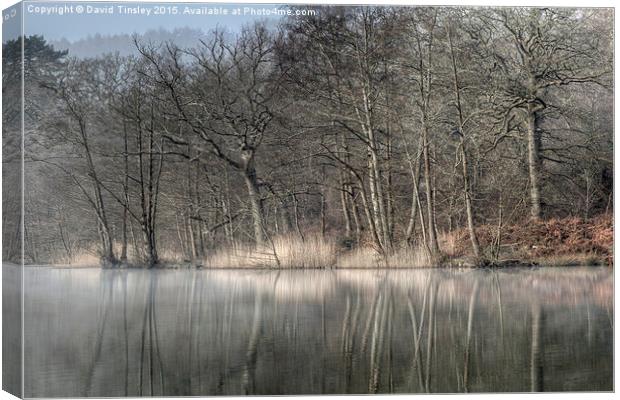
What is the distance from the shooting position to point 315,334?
1021cm

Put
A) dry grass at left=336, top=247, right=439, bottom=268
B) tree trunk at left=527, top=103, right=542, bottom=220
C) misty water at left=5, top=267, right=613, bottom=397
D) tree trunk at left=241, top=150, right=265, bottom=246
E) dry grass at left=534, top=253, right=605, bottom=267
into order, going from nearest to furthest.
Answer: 1. misty water at left=5, top=267, right=613, bottom=397
2. dry grass at left=534, top=253, right=605, bottom=267
3. dry grass at left=336, top=247, right=439, bottom=268
4. tree trunk at left=241, top=150, right=265, bottom=246
5. tree trunk at left=527, top=103, right=542, bottom=220

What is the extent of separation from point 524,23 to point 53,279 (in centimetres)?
554

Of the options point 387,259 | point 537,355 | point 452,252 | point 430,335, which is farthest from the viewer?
point 387,259

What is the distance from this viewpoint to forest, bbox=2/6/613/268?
40.5ft

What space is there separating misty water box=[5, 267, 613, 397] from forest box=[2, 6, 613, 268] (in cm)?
66

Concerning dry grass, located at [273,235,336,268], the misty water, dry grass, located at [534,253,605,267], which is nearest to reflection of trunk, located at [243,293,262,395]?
the misty water

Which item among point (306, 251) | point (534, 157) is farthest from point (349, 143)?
point (534, 157)

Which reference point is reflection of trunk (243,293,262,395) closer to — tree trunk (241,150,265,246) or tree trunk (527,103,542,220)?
tree trunk (241,150,265,246)

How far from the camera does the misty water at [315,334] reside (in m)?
9.22

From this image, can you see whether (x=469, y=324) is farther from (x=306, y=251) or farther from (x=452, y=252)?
(x=306, y=251)

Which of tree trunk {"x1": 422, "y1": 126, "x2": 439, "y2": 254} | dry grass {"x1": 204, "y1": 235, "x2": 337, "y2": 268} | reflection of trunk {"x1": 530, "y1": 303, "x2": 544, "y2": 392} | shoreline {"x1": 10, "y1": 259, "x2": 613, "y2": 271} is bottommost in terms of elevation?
reflection of trunk {"x1": 530, "y1": 303, "x2": 544, "y2": 392}

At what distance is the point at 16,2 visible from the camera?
395 inches

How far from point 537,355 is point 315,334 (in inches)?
74.8

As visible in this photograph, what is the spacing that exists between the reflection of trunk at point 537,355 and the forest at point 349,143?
2.12 meters
